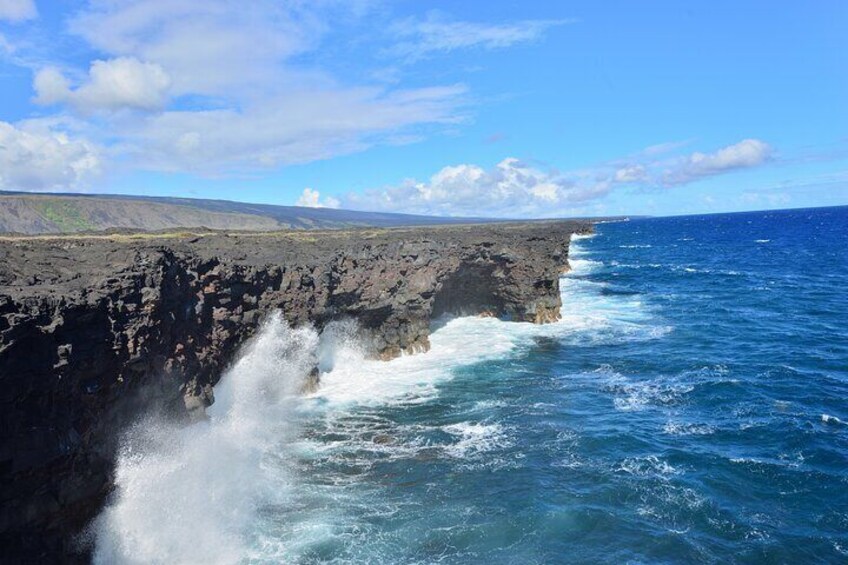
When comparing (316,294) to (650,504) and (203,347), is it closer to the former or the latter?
(203,347)

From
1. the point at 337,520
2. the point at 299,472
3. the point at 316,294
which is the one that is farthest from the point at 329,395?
the point at 337,520

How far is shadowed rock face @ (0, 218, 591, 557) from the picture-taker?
53.9 feet

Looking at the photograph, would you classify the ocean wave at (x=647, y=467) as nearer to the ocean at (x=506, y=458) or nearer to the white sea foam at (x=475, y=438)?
the ocean at (x=506, y=458)

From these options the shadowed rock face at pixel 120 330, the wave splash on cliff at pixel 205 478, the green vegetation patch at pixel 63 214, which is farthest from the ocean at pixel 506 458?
the green vegetation patch at pixel 63 214

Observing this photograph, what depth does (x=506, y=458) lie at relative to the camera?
25.5 metres

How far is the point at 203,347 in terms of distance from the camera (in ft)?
96.2

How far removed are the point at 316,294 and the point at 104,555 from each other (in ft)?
69.6

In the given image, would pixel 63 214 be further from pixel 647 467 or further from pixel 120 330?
pixel 647 467

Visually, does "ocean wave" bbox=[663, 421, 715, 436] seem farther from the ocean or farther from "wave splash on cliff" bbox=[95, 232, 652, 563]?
"wave splash on cliff" bbox=[95, 232, 652, 563]

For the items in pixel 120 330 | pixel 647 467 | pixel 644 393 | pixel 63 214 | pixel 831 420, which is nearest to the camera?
pixel 120 330

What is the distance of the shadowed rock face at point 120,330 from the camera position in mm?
16438

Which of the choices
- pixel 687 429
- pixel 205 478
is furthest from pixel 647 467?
pixel 205 478

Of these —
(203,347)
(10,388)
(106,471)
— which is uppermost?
(10,388)

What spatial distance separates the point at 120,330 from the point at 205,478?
705cm
